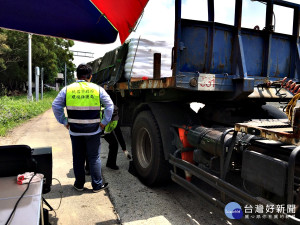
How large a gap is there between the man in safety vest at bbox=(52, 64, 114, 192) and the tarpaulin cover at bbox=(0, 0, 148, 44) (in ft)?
2.05

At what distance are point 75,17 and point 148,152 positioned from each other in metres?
2.34

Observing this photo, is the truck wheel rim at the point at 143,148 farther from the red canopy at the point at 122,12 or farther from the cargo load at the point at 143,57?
the red canopy at the point at 122,12

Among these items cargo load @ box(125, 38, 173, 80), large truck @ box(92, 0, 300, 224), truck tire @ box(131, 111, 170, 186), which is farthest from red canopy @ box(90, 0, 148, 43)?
cargo load @ box(125, 38, 173, 80)

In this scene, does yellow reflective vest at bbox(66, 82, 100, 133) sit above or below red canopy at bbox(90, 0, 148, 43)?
below

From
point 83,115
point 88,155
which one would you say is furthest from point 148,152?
point 83,115

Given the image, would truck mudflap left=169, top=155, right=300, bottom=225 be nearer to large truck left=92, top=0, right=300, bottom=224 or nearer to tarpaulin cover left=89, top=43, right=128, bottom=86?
large truck left=92, top=0, right=300, bottom=224

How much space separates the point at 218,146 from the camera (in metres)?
2.56

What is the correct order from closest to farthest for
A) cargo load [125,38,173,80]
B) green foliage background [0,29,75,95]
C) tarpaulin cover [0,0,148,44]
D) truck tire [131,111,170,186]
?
tarpaulin cover [0,0,148,44] < truck tire [131,111,170,186] < cargo load [125,38,173,80] < green foliage background [0,29,75,95]

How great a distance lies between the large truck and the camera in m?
2.25

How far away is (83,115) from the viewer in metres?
3.50

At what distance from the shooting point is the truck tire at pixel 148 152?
A: 3588 millimetres

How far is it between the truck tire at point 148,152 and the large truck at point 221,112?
14mm

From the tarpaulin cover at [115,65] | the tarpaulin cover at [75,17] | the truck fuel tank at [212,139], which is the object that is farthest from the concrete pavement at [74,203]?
the tarpaulin cover at [75,17]

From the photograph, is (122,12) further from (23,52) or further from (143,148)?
(23,52)
